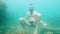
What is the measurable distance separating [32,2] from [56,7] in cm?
28

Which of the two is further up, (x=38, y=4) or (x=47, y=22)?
(x=38, y=4)

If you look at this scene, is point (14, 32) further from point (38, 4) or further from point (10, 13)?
point (38, 4)

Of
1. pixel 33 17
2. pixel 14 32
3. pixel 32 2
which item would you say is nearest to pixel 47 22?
pixel 33 17

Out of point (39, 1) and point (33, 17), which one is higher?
point (39, 1)

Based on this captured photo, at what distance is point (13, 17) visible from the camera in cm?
176

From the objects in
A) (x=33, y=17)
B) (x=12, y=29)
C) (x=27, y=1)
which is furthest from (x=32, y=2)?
(x=12, y=29)

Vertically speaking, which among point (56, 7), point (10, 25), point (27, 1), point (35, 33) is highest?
point (27, 1)

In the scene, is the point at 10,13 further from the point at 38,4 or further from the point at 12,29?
the point at 38,4

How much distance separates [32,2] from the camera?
1730mm

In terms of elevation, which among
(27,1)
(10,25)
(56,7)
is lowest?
(10,25)

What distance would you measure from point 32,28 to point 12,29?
24 cm

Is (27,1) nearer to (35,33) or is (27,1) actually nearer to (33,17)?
(33,17)

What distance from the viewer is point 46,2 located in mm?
1712

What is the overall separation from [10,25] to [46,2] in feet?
1.63
